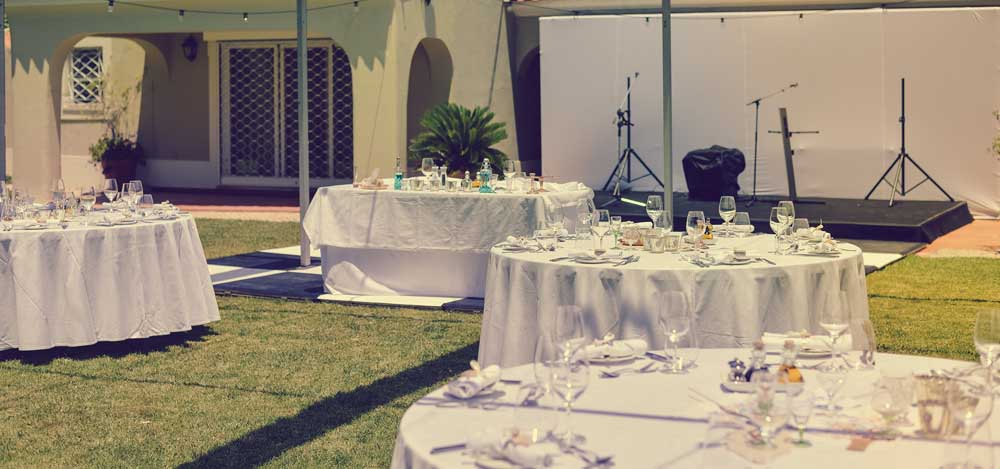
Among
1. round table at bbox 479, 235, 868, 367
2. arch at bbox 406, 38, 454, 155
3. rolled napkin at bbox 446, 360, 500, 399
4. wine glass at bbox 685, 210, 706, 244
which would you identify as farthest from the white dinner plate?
arch at bbox 406, 38, 454, 155

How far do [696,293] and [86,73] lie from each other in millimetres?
16646

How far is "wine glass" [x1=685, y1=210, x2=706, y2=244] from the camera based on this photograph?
18.6 ft

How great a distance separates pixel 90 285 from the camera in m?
6.77

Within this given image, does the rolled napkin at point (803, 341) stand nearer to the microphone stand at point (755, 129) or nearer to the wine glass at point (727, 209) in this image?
the wine glass at point (727, 209)

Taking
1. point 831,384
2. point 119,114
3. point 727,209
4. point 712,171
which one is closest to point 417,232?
point 727,209

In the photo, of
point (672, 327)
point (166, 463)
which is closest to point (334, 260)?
point (166, 463)

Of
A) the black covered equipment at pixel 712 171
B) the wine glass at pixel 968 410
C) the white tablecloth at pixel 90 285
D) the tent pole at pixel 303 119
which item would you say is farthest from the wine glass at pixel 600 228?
the black covered equipment at pixel 712 171

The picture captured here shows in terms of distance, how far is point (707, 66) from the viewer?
54.6ft

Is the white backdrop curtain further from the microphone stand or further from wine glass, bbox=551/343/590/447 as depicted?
wine glass, bbox=551/343/590/447

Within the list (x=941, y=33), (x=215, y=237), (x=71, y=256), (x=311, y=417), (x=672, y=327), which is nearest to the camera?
(x=672, y=327)

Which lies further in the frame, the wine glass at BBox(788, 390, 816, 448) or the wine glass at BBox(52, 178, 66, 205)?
the wine glass at BBox(52, 178, 66, 205)

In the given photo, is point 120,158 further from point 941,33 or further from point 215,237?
point 941,33

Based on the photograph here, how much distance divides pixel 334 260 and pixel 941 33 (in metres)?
9.64

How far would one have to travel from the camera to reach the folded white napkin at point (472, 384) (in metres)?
2.81
